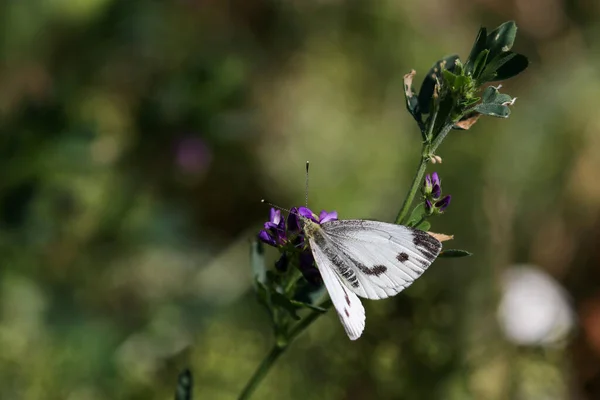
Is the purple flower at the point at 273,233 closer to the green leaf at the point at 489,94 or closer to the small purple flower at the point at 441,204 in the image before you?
the small purple flower at the point at 441,204

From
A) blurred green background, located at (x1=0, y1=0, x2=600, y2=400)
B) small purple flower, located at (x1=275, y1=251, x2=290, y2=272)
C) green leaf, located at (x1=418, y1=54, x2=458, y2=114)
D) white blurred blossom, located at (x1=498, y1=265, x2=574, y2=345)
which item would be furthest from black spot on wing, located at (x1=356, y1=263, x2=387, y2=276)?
white blurred blossom, located at (x1=498, y1=265, x2=574, y2=345)

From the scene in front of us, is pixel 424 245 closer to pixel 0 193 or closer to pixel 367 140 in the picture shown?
pixel 0 193

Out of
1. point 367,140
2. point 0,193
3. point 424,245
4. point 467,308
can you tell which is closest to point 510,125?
point 367,140

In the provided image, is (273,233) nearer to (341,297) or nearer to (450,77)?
(341,297)

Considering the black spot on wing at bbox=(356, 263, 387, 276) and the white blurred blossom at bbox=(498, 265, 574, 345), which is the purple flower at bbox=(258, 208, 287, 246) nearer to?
the black spot on wing at bbox=(356, 263, 387, 276)

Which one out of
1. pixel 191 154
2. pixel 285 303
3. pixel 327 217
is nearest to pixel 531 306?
pixel 191 154

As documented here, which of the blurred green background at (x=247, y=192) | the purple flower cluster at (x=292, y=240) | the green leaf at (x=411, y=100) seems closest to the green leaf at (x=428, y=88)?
the green leaf at (x=411, y=100)
